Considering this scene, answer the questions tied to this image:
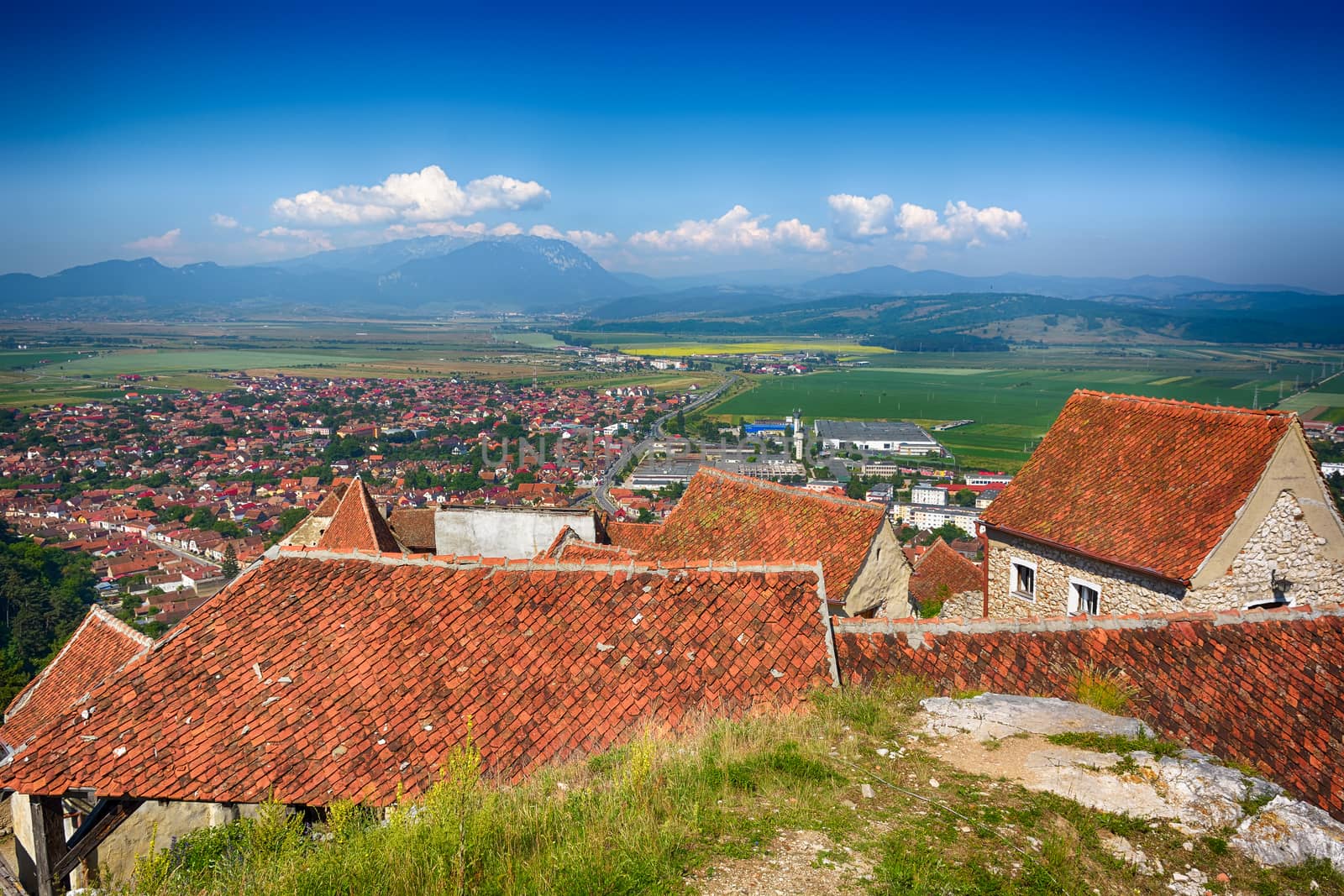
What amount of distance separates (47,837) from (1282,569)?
1499 cm

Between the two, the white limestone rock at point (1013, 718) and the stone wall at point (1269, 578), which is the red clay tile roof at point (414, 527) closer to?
the white limestone rock at point (1013, 718)

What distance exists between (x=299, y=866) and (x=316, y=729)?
2665 mm

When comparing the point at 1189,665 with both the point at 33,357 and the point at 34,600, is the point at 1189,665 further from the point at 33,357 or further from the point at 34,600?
the point at 33,357

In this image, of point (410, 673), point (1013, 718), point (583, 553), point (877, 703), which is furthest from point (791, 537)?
point (410, 673)

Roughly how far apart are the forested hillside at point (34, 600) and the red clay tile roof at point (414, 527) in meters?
12.4

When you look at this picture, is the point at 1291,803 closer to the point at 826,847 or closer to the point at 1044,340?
the point at 826,847

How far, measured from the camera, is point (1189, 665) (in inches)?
353

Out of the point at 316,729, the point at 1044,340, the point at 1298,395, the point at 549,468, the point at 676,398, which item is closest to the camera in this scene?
the point at 316,729

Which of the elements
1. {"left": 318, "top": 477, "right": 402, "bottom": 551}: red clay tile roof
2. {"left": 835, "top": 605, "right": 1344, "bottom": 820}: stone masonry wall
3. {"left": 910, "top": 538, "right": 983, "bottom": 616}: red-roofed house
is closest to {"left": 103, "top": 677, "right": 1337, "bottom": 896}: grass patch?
{"left": 835, "top": 605, "right": 1344, "bottom": 820}: stone masonry wall

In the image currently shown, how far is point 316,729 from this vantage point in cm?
727

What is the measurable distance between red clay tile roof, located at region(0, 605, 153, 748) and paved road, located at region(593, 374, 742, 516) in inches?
1249

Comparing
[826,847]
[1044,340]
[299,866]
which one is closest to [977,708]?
[826,847]

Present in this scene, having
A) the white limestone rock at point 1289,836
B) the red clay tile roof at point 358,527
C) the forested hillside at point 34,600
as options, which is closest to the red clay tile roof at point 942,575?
the red clay tile roof at point 358,527

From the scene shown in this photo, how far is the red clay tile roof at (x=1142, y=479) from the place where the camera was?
11969 millimetres
